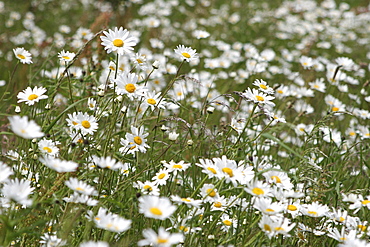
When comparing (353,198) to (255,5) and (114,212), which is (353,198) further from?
(255,5)

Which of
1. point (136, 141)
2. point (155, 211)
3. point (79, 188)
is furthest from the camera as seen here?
point (136, 141)

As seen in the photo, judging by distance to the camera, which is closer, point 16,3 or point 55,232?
point 55,232

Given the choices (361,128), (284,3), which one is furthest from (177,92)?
(284,3)

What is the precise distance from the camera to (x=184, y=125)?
238 cm

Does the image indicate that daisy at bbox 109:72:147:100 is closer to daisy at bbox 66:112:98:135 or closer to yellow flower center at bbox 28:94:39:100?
daisy at bbox 66:112:98:135

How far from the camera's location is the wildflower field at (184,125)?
5.73 ft

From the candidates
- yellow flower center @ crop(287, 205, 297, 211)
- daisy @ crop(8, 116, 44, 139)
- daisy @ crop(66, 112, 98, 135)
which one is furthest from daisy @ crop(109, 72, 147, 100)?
yellow flower center @ crop(287, 205, 297, 211)

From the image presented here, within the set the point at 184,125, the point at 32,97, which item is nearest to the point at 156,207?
the point at 184,125

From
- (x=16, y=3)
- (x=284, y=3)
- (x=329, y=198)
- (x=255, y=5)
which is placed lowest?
(x=329, y=198)

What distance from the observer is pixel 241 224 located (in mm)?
2035

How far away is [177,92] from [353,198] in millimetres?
2424

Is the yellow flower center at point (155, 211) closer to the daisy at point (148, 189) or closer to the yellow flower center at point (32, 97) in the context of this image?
the daisy at point (148, 189)

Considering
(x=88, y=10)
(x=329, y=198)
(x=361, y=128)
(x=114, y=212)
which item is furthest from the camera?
(x=88, y=10)

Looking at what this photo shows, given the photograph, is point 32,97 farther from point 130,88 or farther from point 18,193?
point 18,193
